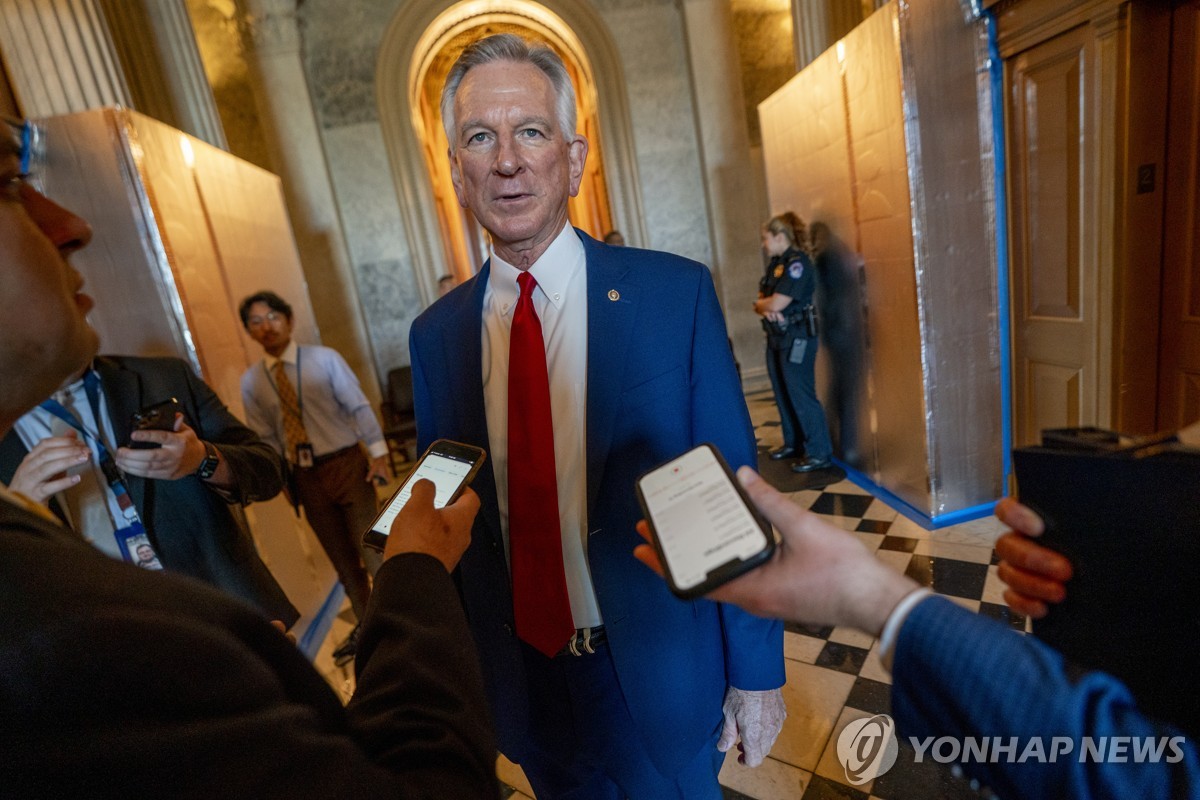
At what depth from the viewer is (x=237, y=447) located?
1885mm

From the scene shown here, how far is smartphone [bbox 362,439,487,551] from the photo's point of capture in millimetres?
979

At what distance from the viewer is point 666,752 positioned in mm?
1114

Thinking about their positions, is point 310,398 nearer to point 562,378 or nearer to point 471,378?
point 471,378

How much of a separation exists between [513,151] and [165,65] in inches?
172

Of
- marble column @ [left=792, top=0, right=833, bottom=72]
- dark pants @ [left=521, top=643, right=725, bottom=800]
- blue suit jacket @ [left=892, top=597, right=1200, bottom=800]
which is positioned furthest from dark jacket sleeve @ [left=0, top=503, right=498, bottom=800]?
marble column @ [left=792, top=0, right=833, bottom=72]

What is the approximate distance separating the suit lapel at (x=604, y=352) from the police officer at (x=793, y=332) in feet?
10.0

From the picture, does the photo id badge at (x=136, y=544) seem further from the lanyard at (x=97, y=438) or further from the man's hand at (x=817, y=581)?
the man's hand at (x=817, y=581)

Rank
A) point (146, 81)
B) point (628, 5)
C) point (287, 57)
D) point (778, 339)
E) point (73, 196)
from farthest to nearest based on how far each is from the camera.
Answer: point (628, 5) → point (287, 57) → point (778, 339) → point (146, 81) → point (73, 196)

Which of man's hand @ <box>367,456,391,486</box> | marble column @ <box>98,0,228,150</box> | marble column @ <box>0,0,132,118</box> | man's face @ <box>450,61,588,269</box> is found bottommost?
man's hand @ <box>367,456,391,486</box>

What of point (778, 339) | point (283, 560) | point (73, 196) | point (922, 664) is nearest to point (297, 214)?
point (73, 196)

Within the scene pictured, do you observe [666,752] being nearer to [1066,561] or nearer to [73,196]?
[1066,561]

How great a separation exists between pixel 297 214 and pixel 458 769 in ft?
23.4

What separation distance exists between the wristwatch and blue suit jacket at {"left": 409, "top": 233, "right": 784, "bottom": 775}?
42.0 inches

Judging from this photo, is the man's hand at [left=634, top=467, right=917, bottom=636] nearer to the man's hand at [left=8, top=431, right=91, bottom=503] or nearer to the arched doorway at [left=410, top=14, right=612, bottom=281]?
the man's hand at [left=8, top=431, right=91, bottom=503]
